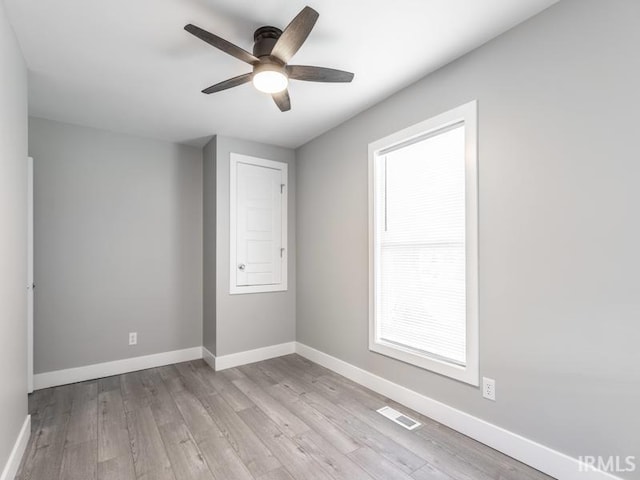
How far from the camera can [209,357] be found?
365 cm

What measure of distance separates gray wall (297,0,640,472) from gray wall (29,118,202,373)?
275cm

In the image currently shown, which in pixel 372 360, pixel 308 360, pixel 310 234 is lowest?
pixel 308 360

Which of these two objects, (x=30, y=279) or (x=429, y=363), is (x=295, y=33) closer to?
(x=429, y=363)

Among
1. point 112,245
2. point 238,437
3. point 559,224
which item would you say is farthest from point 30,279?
point 559,224

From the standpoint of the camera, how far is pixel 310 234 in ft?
12.6

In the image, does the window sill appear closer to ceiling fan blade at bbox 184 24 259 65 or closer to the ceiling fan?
the ceiling fan

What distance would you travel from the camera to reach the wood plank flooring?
1.86m

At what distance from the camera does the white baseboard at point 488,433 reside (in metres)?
1.68

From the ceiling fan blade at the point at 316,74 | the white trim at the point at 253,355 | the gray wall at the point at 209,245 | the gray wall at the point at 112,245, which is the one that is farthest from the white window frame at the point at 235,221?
the ceiling fan blade at the point at 316,74

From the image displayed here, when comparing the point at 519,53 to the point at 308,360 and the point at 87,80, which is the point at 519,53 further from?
the point at 308,360

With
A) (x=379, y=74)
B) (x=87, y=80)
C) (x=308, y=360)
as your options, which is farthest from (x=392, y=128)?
(x=308, y=360)

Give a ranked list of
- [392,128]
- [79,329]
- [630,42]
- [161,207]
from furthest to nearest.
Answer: [161,207] → [79,329] → [392,128] → [630,42]

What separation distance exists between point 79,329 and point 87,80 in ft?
7.49

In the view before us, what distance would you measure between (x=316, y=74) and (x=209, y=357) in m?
3.06
